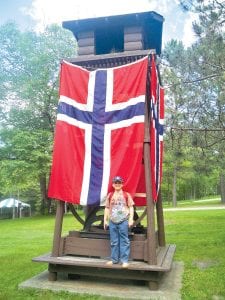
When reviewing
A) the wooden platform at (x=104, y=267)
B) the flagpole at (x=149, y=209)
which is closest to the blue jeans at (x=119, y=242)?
the wooden platform at (x=104, y=267)

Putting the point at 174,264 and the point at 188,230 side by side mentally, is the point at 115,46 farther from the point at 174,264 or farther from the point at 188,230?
the point at 188,230

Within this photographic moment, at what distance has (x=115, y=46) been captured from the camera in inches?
365

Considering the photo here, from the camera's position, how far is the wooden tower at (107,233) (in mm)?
6668

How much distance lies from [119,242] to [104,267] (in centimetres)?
53

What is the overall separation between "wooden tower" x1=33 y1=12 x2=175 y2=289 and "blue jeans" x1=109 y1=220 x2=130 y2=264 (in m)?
0.20

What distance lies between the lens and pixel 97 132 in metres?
7.39

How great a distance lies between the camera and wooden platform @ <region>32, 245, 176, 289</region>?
644cm

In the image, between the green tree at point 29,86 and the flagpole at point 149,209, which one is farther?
the green tree at point 29,86

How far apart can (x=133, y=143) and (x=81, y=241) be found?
2233mm

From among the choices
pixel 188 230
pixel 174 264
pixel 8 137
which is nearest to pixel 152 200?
pixel 174 264

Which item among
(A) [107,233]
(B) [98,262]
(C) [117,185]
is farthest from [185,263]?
(C) [117,185]

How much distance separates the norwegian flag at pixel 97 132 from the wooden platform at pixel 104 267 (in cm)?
112

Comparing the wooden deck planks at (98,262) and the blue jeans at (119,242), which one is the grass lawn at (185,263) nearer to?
the wooden deck planks at (98,262)

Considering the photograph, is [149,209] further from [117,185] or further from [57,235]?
[57,235]
